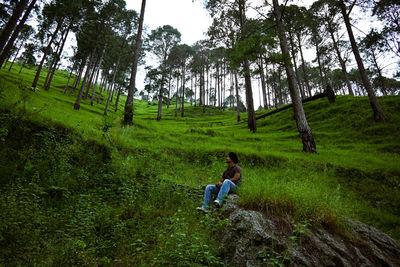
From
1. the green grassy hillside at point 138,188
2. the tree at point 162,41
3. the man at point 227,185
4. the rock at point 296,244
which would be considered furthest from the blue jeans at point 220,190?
the tree at point 162,41

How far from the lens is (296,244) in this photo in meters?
2.41

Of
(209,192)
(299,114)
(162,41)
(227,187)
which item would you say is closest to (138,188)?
(209,192)

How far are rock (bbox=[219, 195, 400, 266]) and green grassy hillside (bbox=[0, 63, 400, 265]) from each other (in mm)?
235

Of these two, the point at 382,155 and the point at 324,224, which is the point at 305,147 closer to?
the point at 382,155

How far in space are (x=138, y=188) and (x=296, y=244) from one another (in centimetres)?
420

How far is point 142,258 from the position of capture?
2701mm

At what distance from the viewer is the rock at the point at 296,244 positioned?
7.98ft

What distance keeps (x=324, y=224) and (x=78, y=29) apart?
103ft

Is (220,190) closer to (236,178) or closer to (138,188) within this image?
(236,178)

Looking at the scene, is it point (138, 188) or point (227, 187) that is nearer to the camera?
point (227, 187)

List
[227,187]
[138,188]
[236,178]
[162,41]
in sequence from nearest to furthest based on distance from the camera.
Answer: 1. [227,187]
2. [236,178]
3. [138,188]
4. [162,41]

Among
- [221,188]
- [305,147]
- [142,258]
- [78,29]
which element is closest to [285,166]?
[305,147]

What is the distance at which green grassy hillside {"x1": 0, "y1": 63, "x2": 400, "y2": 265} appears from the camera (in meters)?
2.74

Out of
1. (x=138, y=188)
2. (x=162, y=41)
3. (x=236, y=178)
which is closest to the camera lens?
(x=236, y=178)
